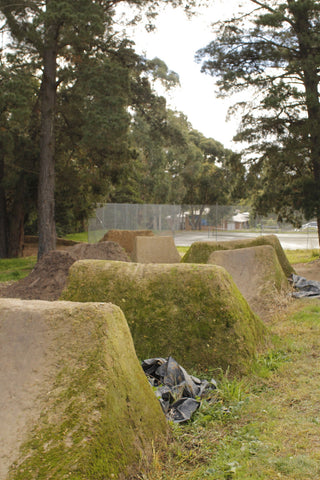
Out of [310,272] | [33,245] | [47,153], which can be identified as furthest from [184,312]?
[33,245]

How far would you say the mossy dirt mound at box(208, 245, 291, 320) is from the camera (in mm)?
7078

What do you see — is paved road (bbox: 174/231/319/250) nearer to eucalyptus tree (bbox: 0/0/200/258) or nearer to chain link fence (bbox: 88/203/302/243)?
chain link fence (bbox: 88/203/302/243)

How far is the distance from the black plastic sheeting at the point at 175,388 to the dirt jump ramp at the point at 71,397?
375 millimetres

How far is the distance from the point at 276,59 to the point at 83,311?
13945 millimetres

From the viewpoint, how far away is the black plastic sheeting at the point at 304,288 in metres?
7.61

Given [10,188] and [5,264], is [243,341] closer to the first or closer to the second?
[5,264]

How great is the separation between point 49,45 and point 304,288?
10.9 m

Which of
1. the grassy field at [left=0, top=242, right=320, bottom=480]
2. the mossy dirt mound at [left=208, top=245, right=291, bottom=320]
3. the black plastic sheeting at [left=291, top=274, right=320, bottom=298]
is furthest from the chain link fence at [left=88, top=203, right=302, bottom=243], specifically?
the grassy field at [left=0, top=242, right=320, bottom=480]

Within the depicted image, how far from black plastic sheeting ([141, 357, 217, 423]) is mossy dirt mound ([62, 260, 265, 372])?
38 centimetres

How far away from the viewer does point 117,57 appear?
15.9 meters

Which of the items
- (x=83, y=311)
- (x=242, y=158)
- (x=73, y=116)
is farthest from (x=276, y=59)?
(x=83, y=311)

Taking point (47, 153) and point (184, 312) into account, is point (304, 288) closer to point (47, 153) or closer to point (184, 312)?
point (184, 312)

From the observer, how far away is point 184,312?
165 inches

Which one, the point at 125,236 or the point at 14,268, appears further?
the point at 125,236
